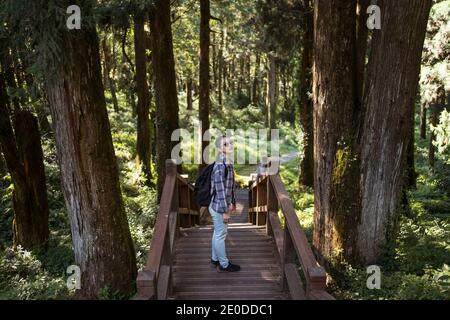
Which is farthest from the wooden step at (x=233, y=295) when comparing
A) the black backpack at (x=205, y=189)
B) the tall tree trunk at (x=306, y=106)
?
the tall tree trunk at (x=306, y=106)

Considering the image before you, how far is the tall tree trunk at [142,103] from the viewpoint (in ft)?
53.9

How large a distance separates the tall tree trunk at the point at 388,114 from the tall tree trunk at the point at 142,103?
11.7 meters

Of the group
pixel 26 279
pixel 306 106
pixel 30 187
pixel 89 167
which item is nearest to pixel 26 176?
pixel 30 187

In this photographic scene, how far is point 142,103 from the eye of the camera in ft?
54.9

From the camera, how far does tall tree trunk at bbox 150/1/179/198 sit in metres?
11.9

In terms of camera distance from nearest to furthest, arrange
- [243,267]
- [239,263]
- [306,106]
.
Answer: [243,267] < [239,263] < [306,106]

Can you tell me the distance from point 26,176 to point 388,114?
7.99 meters

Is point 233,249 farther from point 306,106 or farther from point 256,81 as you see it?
point 256,81

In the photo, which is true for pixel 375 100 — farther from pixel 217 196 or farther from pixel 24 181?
pixel 24 181

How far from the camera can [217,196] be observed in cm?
640

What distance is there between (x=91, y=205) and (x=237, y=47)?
34.3 metres

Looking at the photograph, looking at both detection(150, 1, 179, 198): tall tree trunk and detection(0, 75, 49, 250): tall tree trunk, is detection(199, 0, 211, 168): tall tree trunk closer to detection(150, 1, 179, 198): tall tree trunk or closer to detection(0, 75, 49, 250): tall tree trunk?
detection(150, 1, 179, 198): tall tree trunk

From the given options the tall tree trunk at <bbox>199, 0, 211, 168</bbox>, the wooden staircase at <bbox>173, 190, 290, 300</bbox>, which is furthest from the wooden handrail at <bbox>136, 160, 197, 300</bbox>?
the tall tree trunk at <bbox>199, 0, 211, 168</bbox>

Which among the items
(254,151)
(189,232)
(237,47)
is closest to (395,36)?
(189,232)
